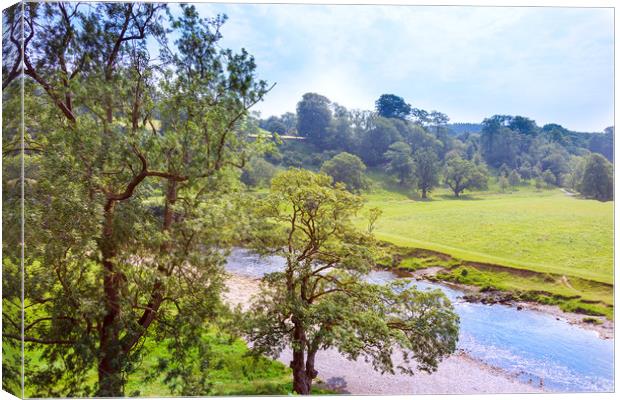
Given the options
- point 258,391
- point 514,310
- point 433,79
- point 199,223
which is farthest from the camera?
point 514,310

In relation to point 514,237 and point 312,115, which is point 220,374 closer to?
point 312,115

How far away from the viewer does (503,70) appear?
223 inches

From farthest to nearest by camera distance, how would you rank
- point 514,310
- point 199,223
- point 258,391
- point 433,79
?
point 514,310, point 433,79, point 258,391, point 199,223

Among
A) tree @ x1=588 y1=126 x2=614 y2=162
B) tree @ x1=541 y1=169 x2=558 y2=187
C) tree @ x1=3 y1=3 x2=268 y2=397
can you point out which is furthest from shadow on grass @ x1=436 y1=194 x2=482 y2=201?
tree @ x1=3 y1=3 x2=268 y2=397

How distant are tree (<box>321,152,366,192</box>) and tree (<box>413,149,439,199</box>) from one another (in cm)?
92

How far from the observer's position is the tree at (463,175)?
20.3 ft

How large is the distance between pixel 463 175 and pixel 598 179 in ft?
5.37

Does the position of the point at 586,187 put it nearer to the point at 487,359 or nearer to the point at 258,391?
the point at 487,359

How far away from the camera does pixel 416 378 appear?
550 centimetres

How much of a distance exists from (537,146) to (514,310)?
7.24 ft

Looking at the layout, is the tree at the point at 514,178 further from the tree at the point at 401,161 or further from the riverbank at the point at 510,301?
the riverbank at the point at 510,301

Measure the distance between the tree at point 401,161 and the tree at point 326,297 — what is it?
97cm

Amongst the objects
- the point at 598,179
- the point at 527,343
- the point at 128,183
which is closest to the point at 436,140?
the point at 598,179

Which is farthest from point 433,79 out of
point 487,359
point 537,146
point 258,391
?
point 258,391
